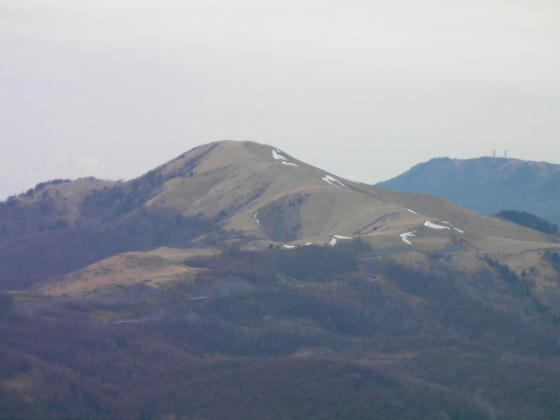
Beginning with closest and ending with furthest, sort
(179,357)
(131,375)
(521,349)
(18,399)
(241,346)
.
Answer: (18,399)
(131,375)
(179,357)
(241,346)
(521,349)

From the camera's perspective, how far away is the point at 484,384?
163625 mm

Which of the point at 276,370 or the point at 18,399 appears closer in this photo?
the point at 18,399

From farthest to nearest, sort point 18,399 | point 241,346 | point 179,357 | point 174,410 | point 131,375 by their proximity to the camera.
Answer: point 241,346 < point 179,357 < point 131,375 < point 174,410 < point 18,399

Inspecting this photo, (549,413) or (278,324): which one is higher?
(278,324)

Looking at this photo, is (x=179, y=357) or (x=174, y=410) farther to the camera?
(x=179, y=357)

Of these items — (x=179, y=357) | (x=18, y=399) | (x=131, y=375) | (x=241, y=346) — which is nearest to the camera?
(x=18, y=399)

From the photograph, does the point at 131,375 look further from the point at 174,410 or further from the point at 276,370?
the point at 276,370

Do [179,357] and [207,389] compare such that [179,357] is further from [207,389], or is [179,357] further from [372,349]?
[372,349]

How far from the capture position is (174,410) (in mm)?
136375

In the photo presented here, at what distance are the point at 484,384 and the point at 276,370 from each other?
1685 inches

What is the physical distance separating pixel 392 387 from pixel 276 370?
21.4 metres

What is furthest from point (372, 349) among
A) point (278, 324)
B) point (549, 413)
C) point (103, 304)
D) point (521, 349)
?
point (103, 304)

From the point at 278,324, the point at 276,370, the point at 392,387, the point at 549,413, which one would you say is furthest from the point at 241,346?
the point at 549,413

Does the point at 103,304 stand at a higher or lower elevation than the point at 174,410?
higher
